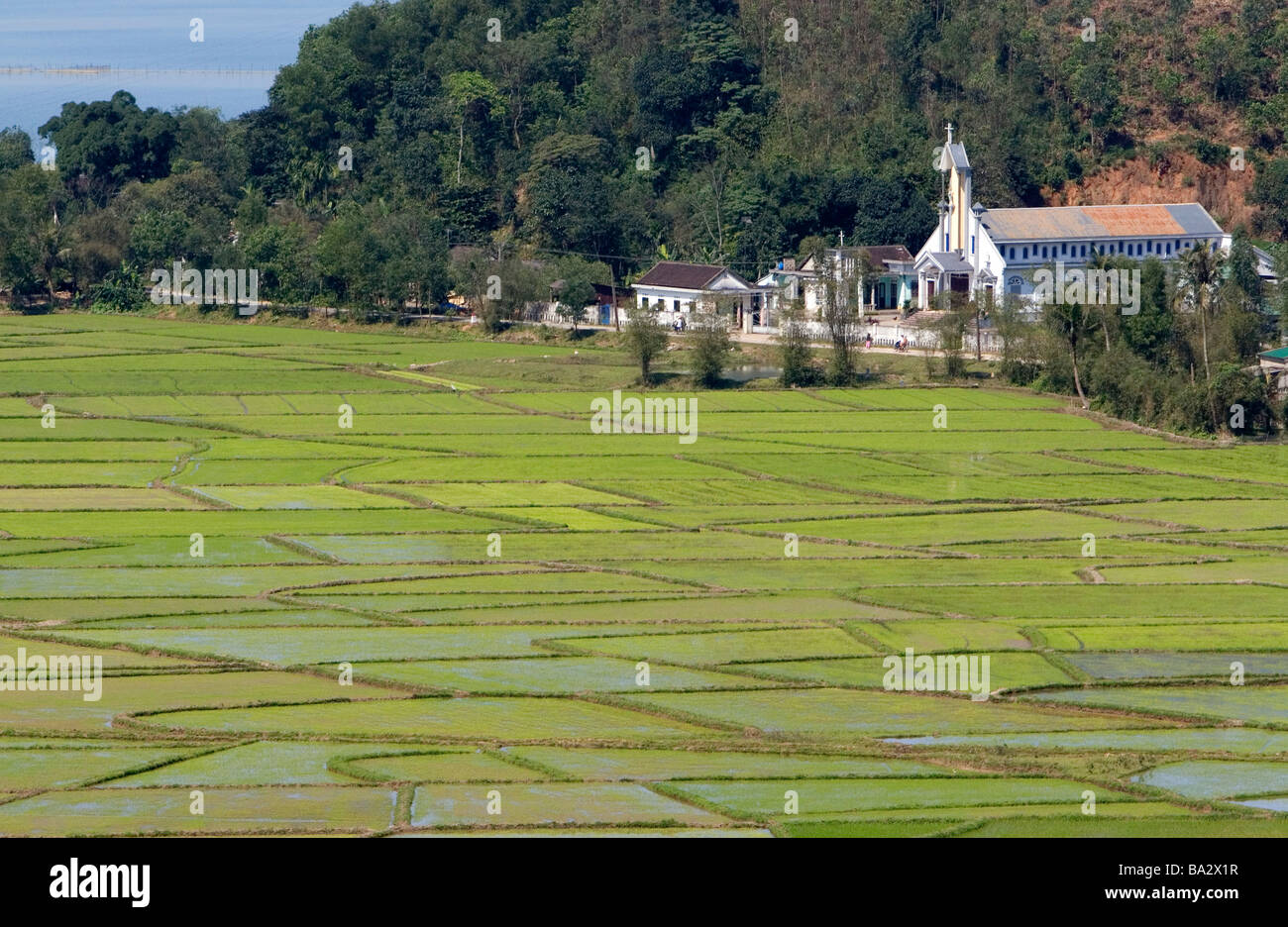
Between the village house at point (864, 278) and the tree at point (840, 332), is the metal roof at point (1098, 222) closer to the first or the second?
the village house at point (864, 278)

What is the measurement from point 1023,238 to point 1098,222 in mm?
6054

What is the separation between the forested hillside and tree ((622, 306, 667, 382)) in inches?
754

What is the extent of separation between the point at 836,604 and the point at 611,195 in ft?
246

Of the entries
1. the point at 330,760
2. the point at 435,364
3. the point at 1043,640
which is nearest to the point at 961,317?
the point at 435,364

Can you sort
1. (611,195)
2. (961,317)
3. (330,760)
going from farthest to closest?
(611,195) < (961,317) < (330,760)

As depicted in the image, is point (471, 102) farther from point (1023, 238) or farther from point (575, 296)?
point (1023, 238)

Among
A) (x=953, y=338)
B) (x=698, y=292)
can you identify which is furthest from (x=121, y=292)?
(x=953, y=338)

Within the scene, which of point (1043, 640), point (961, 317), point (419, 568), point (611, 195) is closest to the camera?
point (1043, 640)

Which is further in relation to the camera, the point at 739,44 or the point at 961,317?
the point at 739,44

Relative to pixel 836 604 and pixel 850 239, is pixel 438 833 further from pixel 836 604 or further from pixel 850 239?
pixel 850 239

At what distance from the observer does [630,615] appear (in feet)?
148

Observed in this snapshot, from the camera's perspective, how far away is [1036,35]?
414 ft

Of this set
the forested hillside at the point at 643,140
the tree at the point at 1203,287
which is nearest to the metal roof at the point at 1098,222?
the forested hillside at the point at 643,140

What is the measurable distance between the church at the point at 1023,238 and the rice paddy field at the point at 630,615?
21.1 meters
